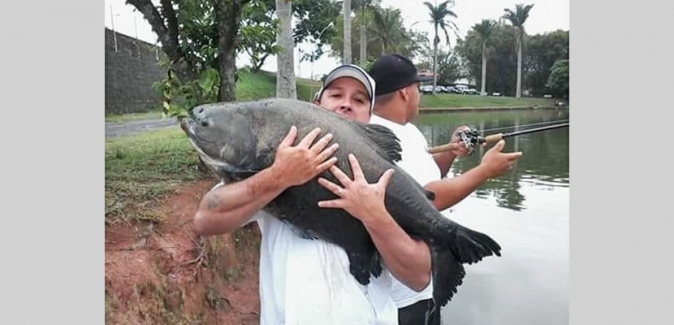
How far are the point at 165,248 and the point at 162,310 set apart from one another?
60 cm

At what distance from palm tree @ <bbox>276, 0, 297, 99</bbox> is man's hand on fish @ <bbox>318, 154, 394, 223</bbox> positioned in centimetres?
570

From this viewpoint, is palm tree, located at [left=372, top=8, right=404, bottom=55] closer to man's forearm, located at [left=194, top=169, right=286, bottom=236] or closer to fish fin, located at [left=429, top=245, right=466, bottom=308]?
fish fin, located at [left=429, top=245, right=466, bottom=308]

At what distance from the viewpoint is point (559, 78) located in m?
36.2

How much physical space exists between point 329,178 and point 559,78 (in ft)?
122

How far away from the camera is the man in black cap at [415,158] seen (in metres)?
2.45

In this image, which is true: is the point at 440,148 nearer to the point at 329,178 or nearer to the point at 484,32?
the point at 329,178

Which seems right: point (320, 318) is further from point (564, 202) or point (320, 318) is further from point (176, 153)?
point (564, 202)

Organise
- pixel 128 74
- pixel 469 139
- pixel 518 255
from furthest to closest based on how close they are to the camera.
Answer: pixel 128 74, pixel 518 255, pixel 469 139

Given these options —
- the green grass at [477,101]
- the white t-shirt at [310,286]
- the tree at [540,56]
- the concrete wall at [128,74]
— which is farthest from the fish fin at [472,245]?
the tree at [540,56]

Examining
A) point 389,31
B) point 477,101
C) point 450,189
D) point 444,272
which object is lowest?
point 444,272

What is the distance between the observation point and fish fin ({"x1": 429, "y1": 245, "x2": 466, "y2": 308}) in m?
1.97

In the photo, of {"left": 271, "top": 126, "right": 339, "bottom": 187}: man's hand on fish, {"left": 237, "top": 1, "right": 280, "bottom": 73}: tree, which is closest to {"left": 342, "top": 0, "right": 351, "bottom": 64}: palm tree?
{"left": 237, "top": 1, "right": 280, "bottom": 73}: tree

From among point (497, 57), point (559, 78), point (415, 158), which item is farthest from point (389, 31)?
point (415, 158)

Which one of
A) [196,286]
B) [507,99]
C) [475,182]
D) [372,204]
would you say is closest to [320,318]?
[372,204]
